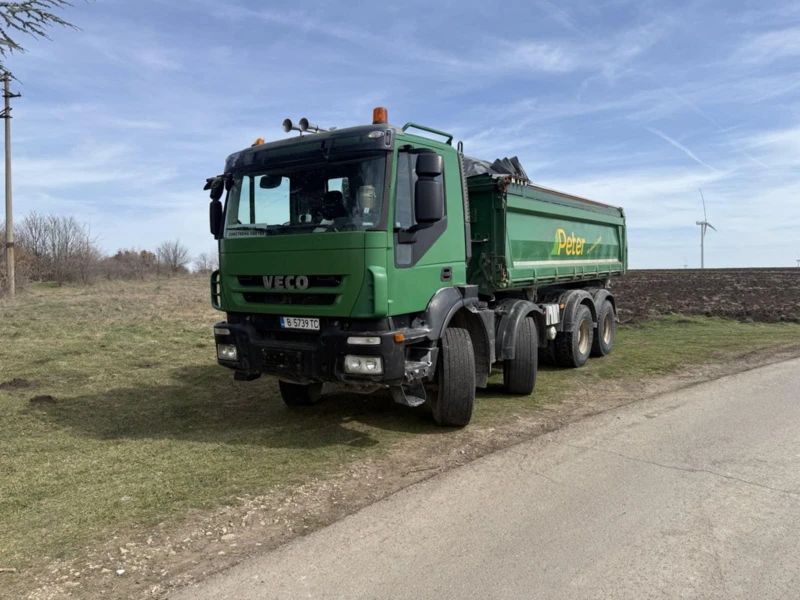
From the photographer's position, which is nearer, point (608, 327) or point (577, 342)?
point (577, 342)

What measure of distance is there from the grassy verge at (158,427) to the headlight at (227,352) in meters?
0.83

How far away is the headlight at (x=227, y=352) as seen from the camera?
6066 millimetres

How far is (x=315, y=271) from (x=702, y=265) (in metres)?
57.6

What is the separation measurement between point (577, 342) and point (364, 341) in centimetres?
591

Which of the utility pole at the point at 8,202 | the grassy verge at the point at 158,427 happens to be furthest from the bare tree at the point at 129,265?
the grassy verge at the point at 158,427

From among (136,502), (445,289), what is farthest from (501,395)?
(136,502)

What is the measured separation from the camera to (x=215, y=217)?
6.34m

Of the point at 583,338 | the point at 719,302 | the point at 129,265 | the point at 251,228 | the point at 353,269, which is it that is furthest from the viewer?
the point at 129,265

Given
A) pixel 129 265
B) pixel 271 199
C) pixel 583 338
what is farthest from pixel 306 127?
pixel 129 265

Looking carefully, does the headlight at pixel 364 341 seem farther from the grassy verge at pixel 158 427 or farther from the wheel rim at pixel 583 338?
the wheel rim at pixel 583 338

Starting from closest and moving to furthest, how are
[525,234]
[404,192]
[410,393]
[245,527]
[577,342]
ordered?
1. [245,527]
2. [404,192]
3. [410,393]
4. [525,234]
5. [577,342]

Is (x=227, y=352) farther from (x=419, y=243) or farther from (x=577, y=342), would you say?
(x=577, y=342)

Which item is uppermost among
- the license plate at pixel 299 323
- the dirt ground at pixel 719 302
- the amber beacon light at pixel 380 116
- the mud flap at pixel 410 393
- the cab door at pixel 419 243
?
the amber beacon light at pixel 380 116

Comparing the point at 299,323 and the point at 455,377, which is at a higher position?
the point at 299,323
